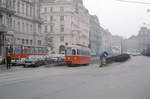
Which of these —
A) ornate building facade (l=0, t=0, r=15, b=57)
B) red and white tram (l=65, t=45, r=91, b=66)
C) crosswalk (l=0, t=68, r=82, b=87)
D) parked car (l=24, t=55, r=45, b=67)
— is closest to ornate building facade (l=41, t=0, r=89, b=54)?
ornate building facade (l=0, t=0, r=15, b=57)

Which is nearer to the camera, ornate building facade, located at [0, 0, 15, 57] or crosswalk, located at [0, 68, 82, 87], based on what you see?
crosswalk, located at [0, 68, 82, 87]

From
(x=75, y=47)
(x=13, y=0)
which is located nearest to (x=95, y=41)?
(x=13, y=0)

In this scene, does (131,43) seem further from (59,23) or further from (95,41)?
(59,23)

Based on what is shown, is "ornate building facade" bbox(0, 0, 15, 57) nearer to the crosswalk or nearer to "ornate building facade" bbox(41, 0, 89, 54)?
the crosswalk

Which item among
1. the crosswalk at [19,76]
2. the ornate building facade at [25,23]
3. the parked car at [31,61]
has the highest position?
the ornate building facade at [25,23]

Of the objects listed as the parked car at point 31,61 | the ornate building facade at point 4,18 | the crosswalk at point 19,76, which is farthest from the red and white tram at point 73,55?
the ornate building facade at point 4,18

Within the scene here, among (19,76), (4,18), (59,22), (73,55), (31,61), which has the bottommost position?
(19,76)

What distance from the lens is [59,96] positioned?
9.23m

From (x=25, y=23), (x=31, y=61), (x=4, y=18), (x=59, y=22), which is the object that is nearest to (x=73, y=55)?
(x=31, y=61)

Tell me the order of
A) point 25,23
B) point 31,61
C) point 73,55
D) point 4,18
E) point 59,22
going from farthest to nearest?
point 59,22, point 25,23, point 4,18, point 31,61, point 73,55

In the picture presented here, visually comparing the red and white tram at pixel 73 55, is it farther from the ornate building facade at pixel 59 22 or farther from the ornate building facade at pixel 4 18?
the ornate building facade at pixel 59 22

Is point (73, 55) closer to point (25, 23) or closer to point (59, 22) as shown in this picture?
point (25, 23)

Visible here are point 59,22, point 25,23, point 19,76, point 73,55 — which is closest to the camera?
point 19,76

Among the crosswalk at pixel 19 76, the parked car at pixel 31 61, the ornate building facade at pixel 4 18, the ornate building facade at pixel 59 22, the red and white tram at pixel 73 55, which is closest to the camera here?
the crosswalk at pixel 19 76
